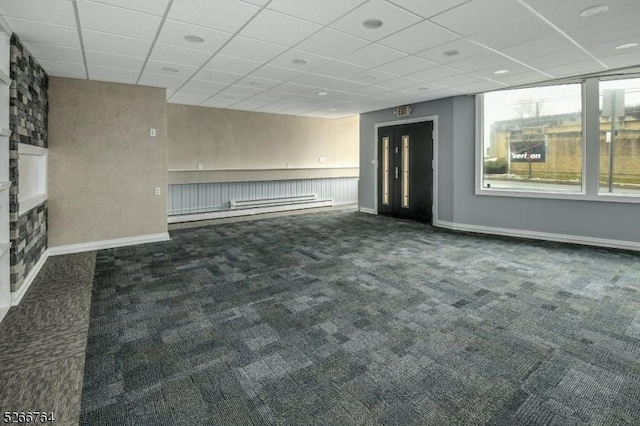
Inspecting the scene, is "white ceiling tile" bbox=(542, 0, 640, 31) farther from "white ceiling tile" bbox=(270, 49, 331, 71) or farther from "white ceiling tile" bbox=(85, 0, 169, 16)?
"white ceiling tile" bbox=(85, 0, 169, 16)

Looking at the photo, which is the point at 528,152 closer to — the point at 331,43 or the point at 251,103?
the point at 331,43

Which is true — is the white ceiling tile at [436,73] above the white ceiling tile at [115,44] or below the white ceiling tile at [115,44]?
above

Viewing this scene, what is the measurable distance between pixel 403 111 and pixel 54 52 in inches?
247

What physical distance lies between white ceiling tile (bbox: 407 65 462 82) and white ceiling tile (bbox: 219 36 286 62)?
218cm

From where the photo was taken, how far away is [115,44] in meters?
3.92

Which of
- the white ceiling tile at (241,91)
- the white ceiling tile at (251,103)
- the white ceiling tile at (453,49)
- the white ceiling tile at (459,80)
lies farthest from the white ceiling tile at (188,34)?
the white ceiling tile at (459,80)

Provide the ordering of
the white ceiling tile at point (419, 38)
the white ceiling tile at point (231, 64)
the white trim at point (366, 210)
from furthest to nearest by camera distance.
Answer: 1. the white trim at point (366, 210)
2. the white ceiling tile at point (231, 64)
3. the white ceiling tile at point (419, 38)

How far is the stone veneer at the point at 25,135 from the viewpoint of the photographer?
3.48m

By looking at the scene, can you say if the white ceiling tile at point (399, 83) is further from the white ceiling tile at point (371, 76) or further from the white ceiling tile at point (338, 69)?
the white ceiling tile at point (338, 69)

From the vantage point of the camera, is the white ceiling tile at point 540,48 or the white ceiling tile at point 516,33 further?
the white ceiling tile at point 540,48

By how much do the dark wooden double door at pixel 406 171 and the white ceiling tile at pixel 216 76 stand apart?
13.6 feet

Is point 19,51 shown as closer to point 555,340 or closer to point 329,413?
point 329,413

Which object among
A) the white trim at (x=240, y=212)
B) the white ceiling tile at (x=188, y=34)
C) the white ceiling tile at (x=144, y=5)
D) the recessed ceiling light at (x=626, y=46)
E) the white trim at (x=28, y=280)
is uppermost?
the recessed ceiling light at (x=626, y=46)

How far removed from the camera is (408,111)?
7.76 metres
